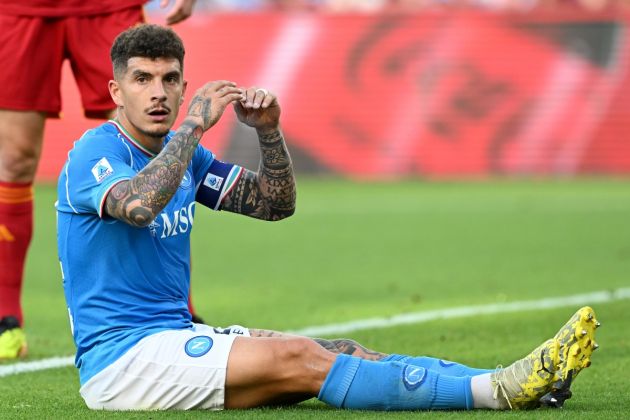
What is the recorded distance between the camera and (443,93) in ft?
64.6

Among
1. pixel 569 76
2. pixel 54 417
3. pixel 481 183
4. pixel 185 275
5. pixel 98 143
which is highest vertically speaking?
pixel 98 143

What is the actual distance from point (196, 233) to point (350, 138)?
24.4 feet

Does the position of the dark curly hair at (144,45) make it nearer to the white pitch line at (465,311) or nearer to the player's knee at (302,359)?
the player's knee at (302,359)

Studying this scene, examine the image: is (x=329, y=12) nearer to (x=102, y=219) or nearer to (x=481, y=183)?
(x=481, y=183)

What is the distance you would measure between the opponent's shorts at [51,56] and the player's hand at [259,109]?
168 centimetres

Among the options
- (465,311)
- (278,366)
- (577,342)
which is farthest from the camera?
(465,311)

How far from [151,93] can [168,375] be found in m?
1.01

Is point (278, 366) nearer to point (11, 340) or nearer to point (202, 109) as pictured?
point (202, 109)

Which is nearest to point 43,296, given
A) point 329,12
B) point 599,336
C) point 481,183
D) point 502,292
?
point 502,292

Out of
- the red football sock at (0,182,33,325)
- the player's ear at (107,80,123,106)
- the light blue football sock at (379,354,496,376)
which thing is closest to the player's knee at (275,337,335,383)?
the light blue football sock at (379,354,496,376)

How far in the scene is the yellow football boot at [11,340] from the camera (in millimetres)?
6152

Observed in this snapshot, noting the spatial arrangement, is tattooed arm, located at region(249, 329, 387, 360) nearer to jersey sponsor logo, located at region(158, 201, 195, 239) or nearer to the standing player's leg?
jersey sponsor logo, located at region(158, 201, 195, 239)

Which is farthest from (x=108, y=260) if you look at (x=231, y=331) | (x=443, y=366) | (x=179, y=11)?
(x=179, y=11)

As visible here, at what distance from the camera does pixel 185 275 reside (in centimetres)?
487
